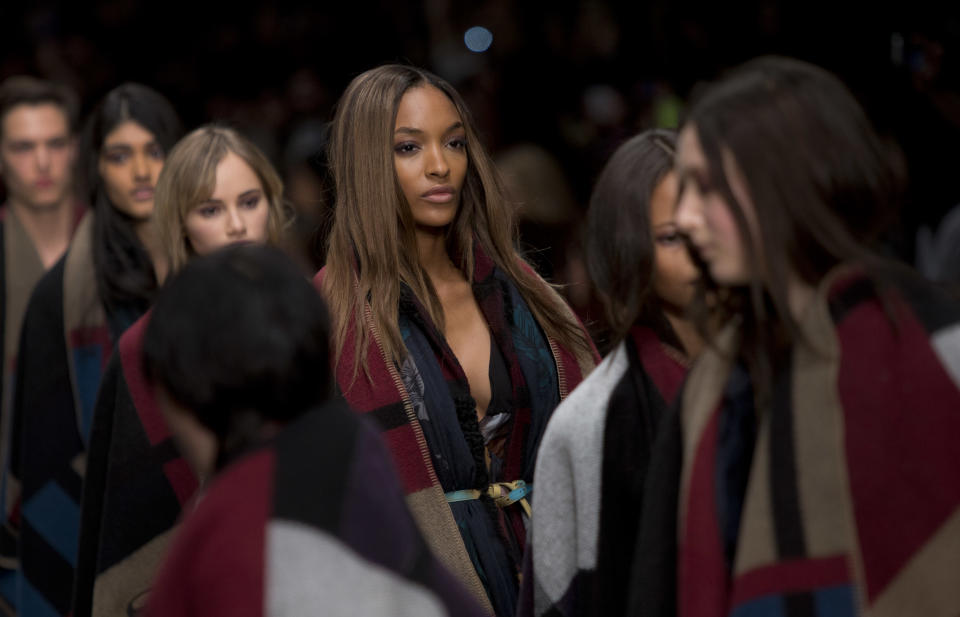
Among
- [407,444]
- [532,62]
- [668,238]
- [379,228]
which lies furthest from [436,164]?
[532,62]

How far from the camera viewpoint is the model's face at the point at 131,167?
13.0ft

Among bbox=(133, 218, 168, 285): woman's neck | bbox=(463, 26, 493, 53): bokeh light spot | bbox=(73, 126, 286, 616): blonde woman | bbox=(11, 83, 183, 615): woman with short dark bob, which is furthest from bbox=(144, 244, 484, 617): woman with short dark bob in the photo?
bbox=(463, 26, 493, 53): bokeh light spot

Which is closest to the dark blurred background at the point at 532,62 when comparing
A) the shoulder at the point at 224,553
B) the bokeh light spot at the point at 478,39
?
the bokeh light spot at the point at 478,39

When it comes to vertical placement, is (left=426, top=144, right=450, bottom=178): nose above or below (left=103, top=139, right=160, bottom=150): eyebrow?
below

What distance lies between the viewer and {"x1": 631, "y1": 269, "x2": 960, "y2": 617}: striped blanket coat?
167 centimetres

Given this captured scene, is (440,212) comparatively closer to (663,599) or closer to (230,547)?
(663,599)

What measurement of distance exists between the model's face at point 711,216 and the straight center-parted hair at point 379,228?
43.0 inches

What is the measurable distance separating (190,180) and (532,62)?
257 centimetres

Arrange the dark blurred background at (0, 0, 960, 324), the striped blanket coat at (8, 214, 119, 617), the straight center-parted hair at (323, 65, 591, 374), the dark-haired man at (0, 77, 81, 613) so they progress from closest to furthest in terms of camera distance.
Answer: the straight center-parted hair at (323, 65, 591, 374), the striped blanket coat at (8, 214, 119, 617), the dark blurred background at (0, 0, 960, 324), the dark-haired man at (0, 77, 81, 613)

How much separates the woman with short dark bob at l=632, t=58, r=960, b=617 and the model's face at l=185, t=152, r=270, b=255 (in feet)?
5.75

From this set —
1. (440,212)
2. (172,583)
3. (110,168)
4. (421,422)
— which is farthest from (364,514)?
(110,168)

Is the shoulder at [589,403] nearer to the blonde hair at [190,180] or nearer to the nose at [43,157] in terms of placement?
the blonde hair at [190,180]

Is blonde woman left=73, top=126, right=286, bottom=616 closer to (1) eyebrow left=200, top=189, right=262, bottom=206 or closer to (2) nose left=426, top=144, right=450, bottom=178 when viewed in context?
(1) eyebrow left=200, top=189, right=262, bottom=206

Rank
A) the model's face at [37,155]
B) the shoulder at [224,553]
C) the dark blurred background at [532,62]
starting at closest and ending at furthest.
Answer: the shoulder at [224,553] < the dark blurred background at [532,62] < the model's face at [37,155]
